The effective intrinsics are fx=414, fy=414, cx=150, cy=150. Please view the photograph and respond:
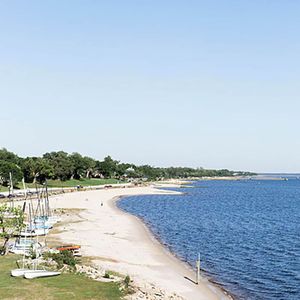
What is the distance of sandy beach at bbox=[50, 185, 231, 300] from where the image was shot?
37.8 m

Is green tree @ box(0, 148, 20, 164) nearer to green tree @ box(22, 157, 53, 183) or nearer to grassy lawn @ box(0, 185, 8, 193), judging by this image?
green tree @ box(22, 157, 53, 183)

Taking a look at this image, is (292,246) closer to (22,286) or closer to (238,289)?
(238,289)

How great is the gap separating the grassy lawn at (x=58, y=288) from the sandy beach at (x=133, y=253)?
4906 mm

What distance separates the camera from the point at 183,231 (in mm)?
73625

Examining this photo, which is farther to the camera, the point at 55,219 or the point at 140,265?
the point at 55,219

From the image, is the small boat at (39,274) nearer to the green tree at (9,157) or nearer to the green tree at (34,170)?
the green tree at (34,170)

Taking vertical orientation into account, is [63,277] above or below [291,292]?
above

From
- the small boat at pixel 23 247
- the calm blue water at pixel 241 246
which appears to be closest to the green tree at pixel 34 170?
the calm blue water at pixel 241 246

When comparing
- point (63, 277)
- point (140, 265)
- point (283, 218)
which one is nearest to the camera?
point (63, 277)

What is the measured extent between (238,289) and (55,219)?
44078 mm

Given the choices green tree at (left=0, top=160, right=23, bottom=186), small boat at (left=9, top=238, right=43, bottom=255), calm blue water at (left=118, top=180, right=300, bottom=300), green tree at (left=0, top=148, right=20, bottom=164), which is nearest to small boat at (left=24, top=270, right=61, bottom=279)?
small boat at (left=9, top=238, right=43, bottom=255)

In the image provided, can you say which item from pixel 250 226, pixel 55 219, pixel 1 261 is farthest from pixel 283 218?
pixel 1 261

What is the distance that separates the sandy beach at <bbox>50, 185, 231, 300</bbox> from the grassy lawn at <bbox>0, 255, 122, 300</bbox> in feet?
16.1

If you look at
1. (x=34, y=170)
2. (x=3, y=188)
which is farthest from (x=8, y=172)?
(x=34, y=170)
